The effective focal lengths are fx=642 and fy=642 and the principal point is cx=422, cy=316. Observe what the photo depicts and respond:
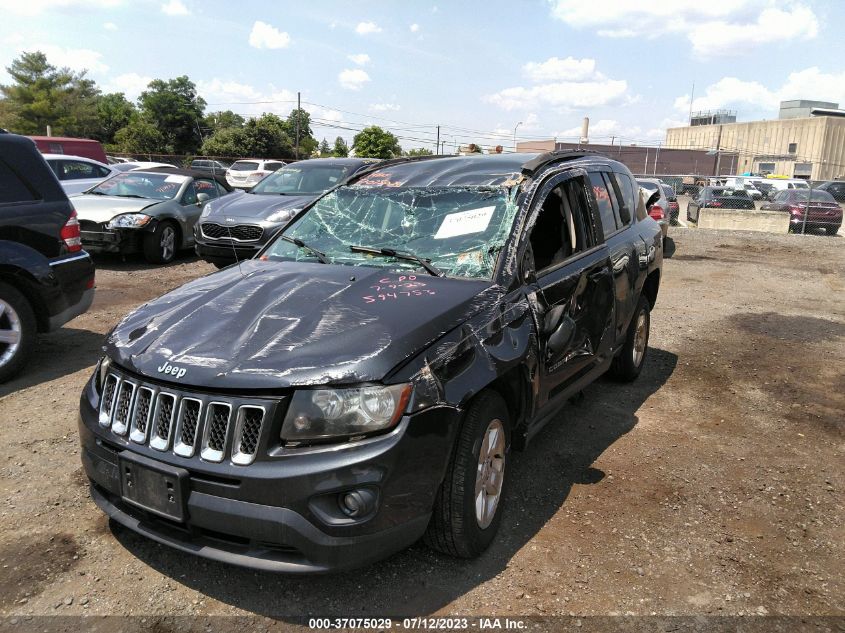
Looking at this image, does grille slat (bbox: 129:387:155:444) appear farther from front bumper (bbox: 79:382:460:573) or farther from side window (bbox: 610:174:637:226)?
side window (bbox: 610:174:637:226)

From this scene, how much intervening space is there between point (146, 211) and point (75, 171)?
12.2 feet

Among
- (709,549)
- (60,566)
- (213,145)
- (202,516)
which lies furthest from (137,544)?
(213,145)

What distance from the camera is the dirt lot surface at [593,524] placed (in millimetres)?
2730

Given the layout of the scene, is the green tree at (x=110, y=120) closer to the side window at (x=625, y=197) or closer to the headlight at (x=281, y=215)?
the headlight at (x=281, y=215)

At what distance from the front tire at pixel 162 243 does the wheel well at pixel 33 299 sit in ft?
16.8

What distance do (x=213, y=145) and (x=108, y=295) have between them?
47885 millimetres

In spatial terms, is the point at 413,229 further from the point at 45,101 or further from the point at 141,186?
the point at 45,101

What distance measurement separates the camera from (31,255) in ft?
17.1

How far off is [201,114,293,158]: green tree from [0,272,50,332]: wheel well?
47.6 meters

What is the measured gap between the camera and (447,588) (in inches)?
110

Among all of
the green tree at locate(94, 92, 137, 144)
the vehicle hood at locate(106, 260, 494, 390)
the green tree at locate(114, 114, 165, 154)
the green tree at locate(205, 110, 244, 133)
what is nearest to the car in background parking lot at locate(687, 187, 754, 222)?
the vehicle hood at locate(106, 260, 494, 390)

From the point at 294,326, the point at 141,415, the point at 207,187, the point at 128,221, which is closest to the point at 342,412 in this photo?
the point at 294,326

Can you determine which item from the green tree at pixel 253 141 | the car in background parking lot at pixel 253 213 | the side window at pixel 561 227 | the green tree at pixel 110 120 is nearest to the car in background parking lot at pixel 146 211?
the car in background parking lot at pixel 253 213

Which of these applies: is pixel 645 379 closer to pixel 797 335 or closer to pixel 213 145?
pixel 797 335
